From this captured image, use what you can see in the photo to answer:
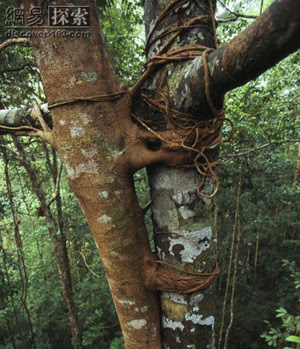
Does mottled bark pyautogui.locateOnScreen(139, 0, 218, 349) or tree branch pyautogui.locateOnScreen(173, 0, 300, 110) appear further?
mottled bark pyautogui.locateOnScreen(139, 0, 218, 349)

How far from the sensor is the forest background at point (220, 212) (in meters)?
3.05

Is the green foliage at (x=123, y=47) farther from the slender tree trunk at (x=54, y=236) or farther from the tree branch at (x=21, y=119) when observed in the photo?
the tree branch at (x=21, y=119)

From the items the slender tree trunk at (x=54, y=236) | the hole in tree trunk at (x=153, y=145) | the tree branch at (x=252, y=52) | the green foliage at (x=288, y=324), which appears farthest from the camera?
the slender tree trunk at (x=54, y=236)

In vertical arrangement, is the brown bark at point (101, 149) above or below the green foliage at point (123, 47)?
below

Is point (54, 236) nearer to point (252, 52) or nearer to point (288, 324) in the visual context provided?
point (288, 324)

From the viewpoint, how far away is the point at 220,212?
4.59 meters

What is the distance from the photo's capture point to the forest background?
305 centimetres

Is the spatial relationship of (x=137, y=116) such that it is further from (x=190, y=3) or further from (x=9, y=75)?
(x=9, y=75)

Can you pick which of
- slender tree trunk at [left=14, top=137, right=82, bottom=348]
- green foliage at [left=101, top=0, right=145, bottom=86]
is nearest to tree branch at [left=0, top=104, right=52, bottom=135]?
slender tree trunk at [left=14, top=137, right=82, bottom=348]

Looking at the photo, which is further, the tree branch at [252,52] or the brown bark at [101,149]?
the brown bark at [101,149]

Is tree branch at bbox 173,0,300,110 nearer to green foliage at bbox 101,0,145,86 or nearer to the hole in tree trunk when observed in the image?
the hole in tree trunk

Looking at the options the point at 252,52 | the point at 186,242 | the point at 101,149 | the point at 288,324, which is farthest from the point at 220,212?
the point at 252,52

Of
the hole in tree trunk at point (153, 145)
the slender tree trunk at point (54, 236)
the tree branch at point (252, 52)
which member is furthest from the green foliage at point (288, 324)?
the slender tree trunk at point (54, 236)

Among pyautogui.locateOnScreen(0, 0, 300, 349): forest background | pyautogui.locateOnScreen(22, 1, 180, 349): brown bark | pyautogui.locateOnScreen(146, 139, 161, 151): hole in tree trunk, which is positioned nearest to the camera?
pyautogui.locateOnScreen(22, 1, 180, 349): brown bark
